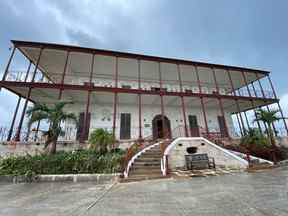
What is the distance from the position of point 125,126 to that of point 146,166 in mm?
6427

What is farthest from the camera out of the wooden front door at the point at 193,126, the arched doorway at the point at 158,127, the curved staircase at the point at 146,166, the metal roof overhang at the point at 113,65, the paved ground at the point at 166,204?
the wooden front door at the point at 193,126

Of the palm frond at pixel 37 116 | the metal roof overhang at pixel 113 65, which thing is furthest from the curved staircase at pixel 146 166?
the metal roof overhang at pixel 113 65

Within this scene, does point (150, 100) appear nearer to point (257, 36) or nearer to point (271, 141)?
point (271, 141)

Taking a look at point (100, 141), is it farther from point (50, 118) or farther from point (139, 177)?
point (139, 177)

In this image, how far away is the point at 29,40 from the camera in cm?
1023

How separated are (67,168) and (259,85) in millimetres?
17452

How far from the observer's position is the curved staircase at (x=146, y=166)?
626 cm

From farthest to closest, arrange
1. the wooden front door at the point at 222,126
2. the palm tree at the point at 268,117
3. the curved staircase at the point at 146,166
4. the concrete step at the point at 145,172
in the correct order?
the wooden front door at the point at 222,126
the palm tree at the point at 268,117
the concrete step at the point at 145,172
the curved staircase at the point at 146,166

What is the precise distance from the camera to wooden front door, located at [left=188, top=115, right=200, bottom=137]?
14.4 m

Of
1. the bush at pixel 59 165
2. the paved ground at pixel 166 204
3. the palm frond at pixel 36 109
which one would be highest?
the palm frond at pixel 36 109

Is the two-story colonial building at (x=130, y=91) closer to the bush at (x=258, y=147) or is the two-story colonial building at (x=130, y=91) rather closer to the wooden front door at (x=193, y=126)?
the wooden front door at (x=193, y=126)

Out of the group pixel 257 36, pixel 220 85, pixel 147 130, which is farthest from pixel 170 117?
pixel 257 36

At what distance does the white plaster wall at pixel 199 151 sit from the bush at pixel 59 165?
3.12 metres

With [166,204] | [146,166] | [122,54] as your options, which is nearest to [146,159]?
[146,166]
